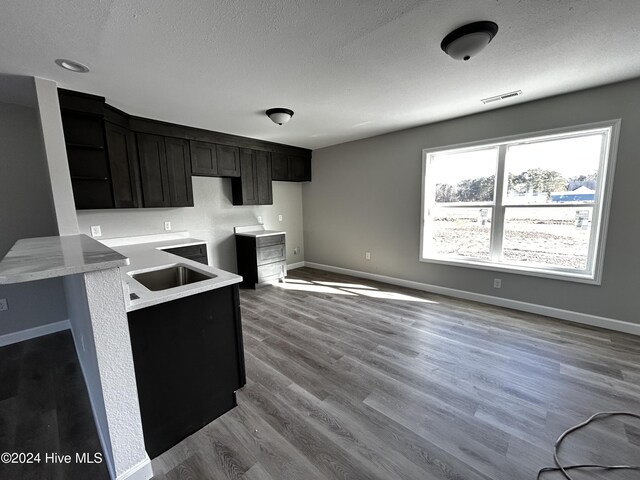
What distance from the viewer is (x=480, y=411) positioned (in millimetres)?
1696

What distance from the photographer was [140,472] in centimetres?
128

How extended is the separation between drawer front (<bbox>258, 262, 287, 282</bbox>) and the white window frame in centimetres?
246

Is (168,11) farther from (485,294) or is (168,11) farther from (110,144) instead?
(485,294)

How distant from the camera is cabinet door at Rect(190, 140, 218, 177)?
3671mm

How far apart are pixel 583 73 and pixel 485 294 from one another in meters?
2.51

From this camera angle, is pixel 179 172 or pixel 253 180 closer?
pixel 179 172

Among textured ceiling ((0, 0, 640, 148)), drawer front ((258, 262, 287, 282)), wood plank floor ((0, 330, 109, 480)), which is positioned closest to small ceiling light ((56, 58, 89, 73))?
textured ceiling ((0, 0, 640, 148))

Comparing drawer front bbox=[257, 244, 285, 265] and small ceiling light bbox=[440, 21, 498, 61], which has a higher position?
small ceiling light bbox=[440, 21, 498, 61]

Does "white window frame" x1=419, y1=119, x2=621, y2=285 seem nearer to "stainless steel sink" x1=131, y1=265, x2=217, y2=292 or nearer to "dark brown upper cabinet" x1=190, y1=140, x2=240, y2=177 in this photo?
"dark brown upper cabinet" x1=190, y1=140, x2=240, y2=177

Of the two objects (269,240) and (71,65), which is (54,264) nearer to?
(71,65)

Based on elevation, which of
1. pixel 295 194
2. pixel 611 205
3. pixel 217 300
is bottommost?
pixel 217 300

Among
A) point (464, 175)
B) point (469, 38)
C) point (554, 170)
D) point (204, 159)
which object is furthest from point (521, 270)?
point (204, 159)

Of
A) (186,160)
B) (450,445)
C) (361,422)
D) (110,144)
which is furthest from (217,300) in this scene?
(186,160)

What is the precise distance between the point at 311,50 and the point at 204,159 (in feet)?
8.42
